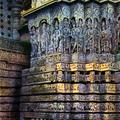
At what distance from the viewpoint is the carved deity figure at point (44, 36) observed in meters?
16.0

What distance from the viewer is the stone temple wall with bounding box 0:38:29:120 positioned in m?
16.5

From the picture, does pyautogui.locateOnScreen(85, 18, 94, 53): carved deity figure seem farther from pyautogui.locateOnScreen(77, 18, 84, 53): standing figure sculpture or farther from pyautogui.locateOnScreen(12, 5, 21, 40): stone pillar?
pyautogui.locateOnScreen(12, 5, 21, 40): stone pillar

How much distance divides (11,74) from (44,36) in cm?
224

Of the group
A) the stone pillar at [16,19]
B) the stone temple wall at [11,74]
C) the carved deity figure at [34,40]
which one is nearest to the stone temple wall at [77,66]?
the carved deity figure at [34,40]

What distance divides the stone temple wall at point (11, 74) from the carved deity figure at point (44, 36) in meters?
1.30

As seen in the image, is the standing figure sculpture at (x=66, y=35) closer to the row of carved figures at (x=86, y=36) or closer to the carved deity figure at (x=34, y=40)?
the row of carved figures at (x=86, y=36)

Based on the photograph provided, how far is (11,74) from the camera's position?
16859mm

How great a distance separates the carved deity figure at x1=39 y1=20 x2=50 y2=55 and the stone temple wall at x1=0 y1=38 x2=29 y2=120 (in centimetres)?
130

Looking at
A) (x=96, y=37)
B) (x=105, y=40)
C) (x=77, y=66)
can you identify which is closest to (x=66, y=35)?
(x=96, y=37)

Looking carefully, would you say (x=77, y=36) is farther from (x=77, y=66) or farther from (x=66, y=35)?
(x=77, y=66)

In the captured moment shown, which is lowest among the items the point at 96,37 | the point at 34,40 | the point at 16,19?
the point at 96,37

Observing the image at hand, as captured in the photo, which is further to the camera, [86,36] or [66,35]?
[66,35]

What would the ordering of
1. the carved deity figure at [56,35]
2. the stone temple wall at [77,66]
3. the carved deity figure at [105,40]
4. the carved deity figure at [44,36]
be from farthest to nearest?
1. the carved deity figure at [44,36]
2. the carved deity figure at [56,35]
3. the carved deity figure at [105,40]
4. the stone temple wall at [77,66]

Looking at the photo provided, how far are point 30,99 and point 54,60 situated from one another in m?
1.96
